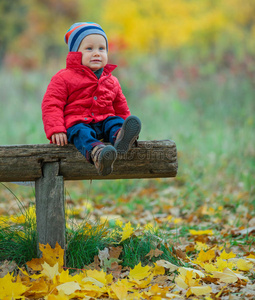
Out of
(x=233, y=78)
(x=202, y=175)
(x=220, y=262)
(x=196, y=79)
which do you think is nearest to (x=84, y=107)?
(x=220, y=262)

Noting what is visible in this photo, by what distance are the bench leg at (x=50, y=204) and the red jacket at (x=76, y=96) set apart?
0.27 meters

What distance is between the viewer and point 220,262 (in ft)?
9.25

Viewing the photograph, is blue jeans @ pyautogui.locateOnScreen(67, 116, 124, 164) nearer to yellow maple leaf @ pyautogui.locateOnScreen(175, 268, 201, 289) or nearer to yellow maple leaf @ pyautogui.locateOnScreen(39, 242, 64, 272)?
yellow maple leaf @ pyautogui.locateOnScreen(39, 242, 64, 272)

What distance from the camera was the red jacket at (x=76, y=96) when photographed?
2.80 metres

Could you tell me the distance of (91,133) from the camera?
2799mm

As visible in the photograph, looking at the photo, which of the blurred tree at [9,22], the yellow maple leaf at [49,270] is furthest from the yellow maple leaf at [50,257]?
the blurred tree at [9,22]

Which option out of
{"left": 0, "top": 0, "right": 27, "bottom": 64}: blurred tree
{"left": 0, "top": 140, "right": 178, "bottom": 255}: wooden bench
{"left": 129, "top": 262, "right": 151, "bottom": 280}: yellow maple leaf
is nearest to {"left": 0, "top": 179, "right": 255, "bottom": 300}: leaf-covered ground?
{"left": 129, "top": 262, "right": 151, "bottom": 280}: yellow maple leaf

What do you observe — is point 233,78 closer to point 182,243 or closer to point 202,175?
point 202,175

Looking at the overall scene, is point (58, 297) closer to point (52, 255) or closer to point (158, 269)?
point (52, 255)

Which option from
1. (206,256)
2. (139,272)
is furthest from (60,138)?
(206,256)

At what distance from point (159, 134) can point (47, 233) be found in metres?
5.72

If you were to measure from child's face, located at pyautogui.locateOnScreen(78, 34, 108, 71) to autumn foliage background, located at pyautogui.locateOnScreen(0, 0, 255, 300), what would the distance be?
41.7 inches

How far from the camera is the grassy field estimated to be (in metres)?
3.64

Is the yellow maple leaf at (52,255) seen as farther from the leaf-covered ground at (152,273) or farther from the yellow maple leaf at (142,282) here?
the yellow maple leaf at (142,282)
